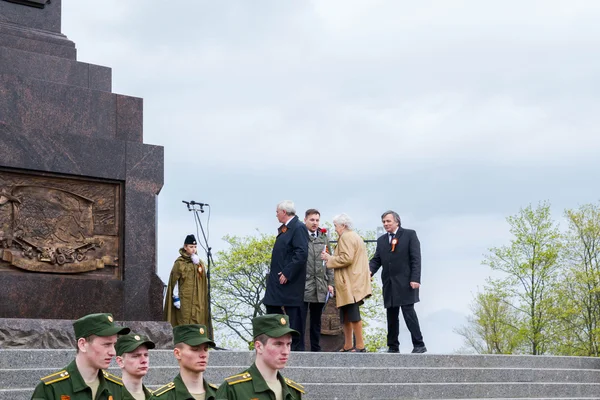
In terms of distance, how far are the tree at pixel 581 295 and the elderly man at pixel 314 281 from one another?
21.8m

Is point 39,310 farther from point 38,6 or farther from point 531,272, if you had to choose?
point 531,272

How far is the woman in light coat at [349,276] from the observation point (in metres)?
12.4

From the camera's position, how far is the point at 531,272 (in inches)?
1328

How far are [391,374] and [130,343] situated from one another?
577 cm

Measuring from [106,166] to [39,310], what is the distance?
2.01 meters

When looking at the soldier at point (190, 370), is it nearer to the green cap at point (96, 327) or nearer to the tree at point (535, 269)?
the green cap at point (96, 327)

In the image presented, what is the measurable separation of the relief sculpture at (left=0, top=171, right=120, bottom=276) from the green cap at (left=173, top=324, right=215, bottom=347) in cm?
644

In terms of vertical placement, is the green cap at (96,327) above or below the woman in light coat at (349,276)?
below

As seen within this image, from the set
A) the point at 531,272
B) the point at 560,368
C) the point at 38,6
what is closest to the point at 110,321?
the point at 38,6

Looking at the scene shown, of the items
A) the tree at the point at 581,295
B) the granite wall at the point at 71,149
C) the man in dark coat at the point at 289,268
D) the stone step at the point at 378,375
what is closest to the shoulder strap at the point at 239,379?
the stone step at the point at 378,375

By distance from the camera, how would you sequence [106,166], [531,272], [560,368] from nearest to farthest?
[106,166] → [560,368] → [531,272]

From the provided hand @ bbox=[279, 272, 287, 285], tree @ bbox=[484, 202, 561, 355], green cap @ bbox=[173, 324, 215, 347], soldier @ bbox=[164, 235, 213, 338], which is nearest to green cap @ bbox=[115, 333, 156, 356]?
green cap @ bbox=[173, 324, 215, 347]

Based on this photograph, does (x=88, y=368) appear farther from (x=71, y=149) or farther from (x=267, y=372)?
(x=71, y=149)

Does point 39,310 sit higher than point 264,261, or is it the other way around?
point 264,261
